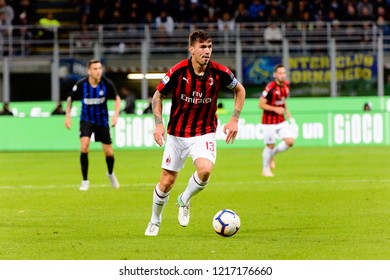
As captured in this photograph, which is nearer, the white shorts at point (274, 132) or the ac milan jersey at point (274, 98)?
the ac milan jersey at point (274, 98)

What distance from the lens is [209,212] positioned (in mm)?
13570

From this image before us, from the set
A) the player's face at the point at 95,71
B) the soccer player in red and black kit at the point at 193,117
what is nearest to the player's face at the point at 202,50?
the soccer player in red and black kit at the point at 193,117

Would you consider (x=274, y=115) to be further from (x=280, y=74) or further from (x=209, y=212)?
(x=209, y=212)

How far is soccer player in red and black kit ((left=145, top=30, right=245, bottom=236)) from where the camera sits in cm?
1062

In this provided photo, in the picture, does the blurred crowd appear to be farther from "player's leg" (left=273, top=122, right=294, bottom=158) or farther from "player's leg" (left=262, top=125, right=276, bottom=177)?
"player's leg" (left=262, top=125, right=276, bottom=177)

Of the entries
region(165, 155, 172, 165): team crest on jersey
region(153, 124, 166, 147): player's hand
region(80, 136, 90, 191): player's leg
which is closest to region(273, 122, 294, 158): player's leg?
region(80, 136, 90, 191): player's leg

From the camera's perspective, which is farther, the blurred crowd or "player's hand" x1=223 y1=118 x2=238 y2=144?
the blurred crowd

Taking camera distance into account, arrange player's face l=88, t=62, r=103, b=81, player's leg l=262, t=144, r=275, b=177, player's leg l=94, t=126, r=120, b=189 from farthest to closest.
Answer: player's leg l=262, t=144, r=275, b=177 < player's leg l=94, t=126, r=120, b=189 < player's face l=88, t=62, r=103, b=81

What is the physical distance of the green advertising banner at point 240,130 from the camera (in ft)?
97.2

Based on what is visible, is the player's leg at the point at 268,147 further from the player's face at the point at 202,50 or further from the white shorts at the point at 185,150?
the player's face at the point at 202,50

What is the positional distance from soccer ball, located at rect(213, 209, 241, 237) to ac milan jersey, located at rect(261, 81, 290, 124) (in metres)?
9.83

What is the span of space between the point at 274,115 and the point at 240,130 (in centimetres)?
958

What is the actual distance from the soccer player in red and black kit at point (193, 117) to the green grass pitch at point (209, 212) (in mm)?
667

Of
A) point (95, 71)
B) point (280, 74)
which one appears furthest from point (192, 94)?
point (280, 74)
